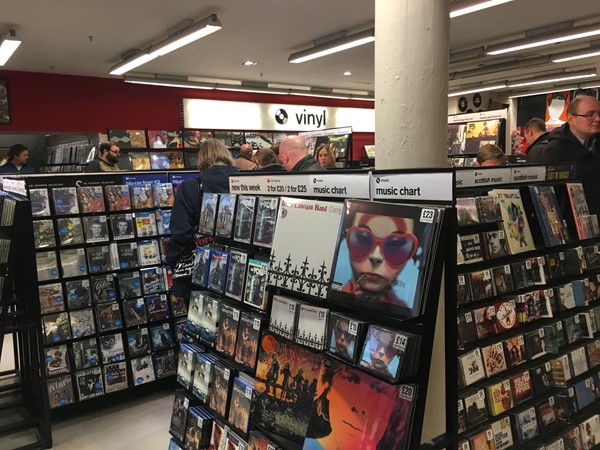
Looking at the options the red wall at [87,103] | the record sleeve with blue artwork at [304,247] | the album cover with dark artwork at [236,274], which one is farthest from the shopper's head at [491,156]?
the red wall at [87,103]

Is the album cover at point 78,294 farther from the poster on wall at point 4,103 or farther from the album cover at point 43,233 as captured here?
the poster on wall at point 4,103

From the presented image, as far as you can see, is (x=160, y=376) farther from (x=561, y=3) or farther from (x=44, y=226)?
(x=561, y=3)

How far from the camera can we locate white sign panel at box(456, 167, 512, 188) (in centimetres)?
224

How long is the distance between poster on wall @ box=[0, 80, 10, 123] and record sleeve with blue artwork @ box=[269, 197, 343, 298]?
28.2ft

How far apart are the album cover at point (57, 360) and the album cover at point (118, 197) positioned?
1176 mm

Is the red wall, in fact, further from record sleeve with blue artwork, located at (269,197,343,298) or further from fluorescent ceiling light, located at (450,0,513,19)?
record sleeve with blue artwork, located at (269,197,343,298)

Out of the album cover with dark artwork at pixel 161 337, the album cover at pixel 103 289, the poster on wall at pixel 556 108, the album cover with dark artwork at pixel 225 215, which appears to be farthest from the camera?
the poster on wall at pixel 556 108

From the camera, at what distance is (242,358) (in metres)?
2.18

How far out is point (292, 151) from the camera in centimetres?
331

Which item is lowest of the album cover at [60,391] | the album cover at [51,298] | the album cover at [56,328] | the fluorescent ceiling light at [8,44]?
the album cover at [60,391]

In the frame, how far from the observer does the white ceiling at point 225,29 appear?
5.79 meters

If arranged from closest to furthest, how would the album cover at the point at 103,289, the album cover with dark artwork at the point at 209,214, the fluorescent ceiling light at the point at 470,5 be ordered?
the album cover with dark artwork at the point at 209,214, the album cover at the point at 103,289, the fluorescent ceiling light at the point at 470,5

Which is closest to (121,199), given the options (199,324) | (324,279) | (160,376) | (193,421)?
(160,376)

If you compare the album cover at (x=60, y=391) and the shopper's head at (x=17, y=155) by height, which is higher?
the shopper's head at (x=17, y=155)
